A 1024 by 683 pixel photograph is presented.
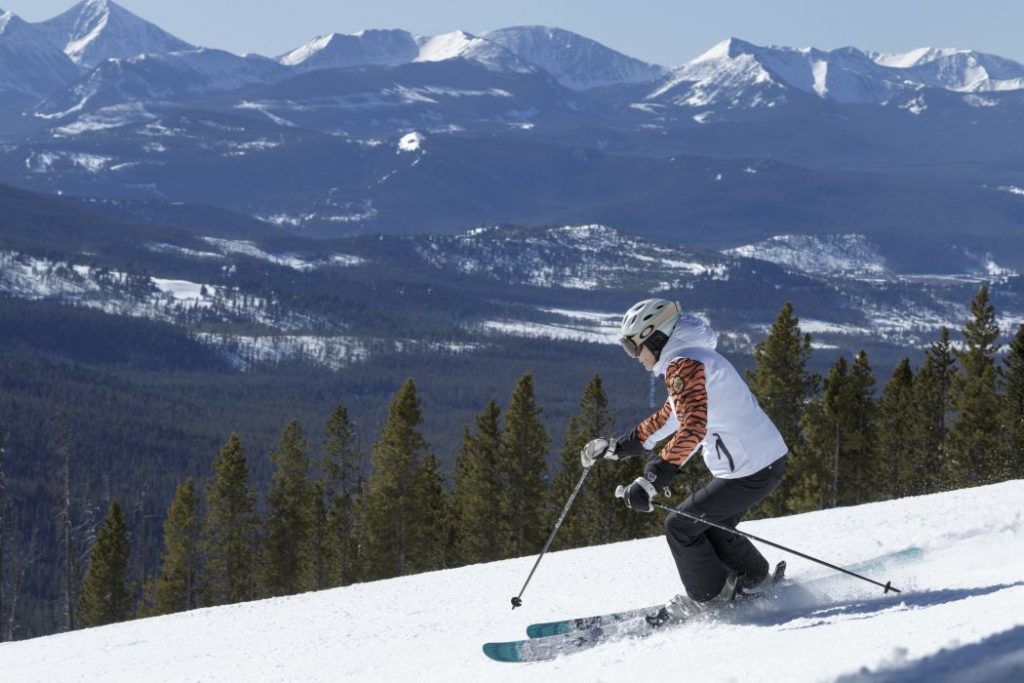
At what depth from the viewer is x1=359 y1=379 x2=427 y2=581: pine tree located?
41406 mm

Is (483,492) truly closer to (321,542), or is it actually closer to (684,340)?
(321,542)

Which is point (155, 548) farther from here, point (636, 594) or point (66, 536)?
point (636, 594)

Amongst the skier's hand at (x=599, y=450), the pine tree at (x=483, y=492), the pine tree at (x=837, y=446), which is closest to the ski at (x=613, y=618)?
the skier's hand at (x=599, y=450)

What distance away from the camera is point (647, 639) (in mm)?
9125

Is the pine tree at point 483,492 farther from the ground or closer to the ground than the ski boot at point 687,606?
closer to the ground

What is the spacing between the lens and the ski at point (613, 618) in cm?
990

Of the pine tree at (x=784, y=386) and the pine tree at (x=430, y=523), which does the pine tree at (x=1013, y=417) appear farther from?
the pine tree at (x=430, y=523)

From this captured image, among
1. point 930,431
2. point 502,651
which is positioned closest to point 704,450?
point 502,651

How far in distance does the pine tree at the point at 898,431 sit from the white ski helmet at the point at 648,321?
3334 cm

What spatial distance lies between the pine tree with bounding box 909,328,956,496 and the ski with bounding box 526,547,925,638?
2837cm

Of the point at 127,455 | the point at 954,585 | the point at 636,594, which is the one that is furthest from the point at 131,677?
the point at 127,455

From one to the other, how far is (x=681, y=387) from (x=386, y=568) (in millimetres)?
35866

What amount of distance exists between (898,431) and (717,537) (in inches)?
1328

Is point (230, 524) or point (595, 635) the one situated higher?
point (595, 635)
